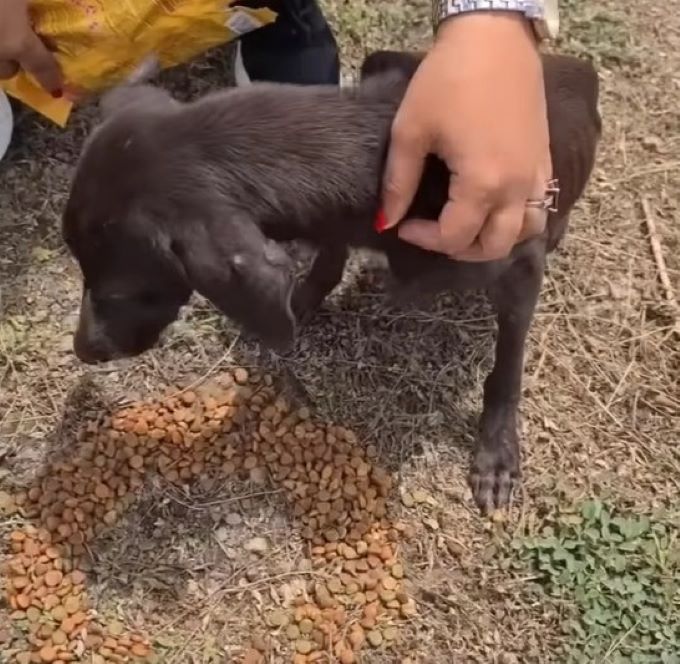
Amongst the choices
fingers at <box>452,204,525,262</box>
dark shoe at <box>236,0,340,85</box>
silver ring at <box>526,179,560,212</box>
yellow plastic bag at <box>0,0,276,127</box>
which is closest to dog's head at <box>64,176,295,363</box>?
fingers at <box>452,204,525,262</box>

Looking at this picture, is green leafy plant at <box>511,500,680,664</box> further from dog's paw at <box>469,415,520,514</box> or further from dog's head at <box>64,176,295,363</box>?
dog's head at <box>64,176,295,363</box>

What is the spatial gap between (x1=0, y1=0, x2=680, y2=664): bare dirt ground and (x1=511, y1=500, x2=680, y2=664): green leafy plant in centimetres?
4

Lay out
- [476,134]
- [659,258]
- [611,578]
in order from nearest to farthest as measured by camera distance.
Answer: [476,134] → [611,578] → [659,258]

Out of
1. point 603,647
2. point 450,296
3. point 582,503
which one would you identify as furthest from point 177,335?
point 603,647

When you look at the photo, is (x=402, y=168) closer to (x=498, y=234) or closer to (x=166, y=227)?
(x=498, y=234)

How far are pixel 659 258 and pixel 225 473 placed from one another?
4.12 feet

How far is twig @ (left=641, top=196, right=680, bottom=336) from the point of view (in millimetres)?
2732

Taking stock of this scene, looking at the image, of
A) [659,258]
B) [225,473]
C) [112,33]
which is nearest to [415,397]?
[225,473]

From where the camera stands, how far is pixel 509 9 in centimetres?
185

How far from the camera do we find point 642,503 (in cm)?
247

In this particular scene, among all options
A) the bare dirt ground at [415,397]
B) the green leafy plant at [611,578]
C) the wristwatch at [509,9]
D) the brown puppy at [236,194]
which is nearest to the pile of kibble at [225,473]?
the bare dirt ground at [415,397]

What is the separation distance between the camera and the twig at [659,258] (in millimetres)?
2732

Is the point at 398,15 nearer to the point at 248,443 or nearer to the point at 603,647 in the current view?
the point at 248,443

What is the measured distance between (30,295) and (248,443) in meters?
0.70
